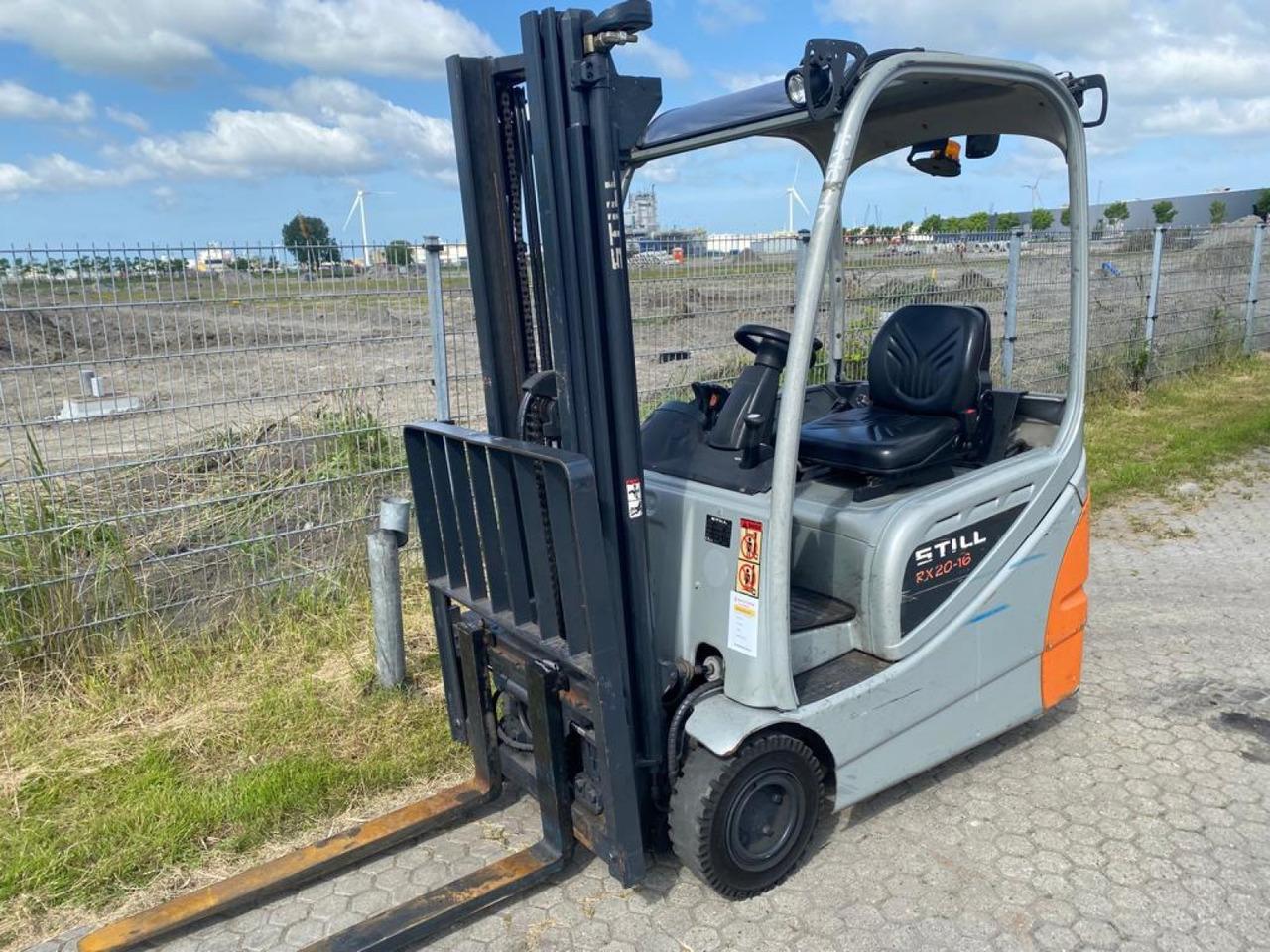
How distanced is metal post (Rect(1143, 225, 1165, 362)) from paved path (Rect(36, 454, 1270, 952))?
25.5ft

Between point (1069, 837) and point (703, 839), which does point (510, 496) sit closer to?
point (703, 839)

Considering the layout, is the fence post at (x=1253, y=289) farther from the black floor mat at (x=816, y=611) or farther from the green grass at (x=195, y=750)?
the green grass at (x=195, y=750)

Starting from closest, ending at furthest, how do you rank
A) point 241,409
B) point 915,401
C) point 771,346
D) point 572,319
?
point 572,319 < point 771,346 < point 915,401 < point 241,409

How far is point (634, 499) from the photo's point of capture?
2.97 metres

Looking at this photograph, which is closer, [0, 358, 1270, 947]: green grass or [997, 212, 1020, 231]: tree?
[0, 358, 1270, 947]: green grass

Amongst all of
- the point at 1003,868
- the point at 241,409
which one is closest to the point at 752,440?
the point at 1003,868

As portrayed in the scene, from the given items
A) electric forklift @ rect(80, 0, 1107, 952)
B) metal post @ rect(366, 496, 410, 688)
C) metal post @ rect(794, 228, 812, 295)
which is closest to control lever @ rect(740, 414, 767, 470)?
electric forklift @ rect(80, 0, 1107, 952)

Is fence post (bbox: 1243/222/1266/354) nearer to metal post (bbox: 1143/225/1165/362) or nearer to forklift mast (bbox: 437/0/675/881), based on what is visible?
metal post (bbox: 1143/225/1165/362)

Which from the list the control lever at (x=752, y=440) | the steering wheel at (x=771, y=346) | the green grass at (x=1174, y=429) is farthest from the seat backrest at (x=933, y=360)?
the green grass at (x=1174, y=429)

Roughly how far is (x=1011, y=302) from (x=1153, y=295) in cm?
338

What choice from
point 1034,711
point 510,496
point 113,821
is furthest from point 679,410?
point 113,821

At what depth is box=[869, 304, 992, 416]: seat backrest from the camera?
3.74 meters

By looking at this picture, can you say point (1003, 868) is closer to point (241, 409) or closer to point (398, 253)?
point (398, 253)

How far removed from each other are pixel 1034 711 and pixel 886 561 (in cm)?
117
